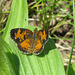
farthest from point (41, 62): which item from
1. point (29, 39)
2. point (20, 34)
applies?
point (20, 34)

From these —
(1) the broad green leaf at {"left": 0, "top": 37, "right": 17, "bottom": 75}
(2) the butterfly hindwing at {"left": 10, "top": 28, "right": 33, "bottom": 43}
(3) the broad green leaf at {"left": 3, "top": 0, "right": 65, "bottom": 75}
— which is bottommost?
(3) the broad green leaf at {"left": 3, "top": 0, "right": 65, "bottom": 75}

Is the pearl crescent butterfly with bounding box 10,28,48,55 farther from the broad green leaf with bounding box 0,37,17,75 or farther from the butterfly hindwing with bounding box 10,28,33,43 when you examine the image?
the broad green leaf with bounding box 0,37,17,75

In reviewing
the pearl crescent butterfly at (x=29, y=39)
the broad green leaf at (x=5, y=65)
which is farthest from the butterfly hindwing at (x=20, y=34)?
the broad green leaf at (x=5, y=65)

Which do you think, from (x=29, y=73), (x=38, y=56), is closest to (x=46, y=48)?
(x=38, y=56)

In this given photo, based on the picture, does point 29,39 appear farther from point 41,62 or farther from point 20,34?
point 41,62

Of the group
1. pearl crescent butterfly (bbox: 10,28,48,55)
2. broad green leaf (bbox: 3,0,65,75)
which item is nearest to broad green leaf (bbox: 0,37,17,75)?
broad green leaf (bbox: 3,0,65,75)

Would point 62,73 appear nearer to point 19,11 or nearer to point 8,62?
point 8,62

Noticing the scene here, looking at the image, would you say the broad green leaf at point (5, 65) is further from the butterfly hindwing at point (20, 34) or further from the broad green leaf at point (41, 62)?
the butterfly hindwing at point (20, 34)

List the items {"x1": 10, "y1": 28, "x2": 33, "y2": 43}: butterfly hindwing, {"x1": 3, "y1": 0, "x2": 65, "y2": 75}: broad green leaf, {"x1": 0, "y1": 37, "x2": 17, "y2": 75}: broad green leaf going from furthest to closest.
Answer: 1. {"x1": 10, "y1": 28, "x2": 33, "y2": 43}: butterfly hindwing
2. {"x1": 3, "y1": 0, "x2": 65, "y2": 75}: broad green leaf
3. {"x1": 0, "y1": 37, "x2": 17, "y2": 75}: broad green leaf
